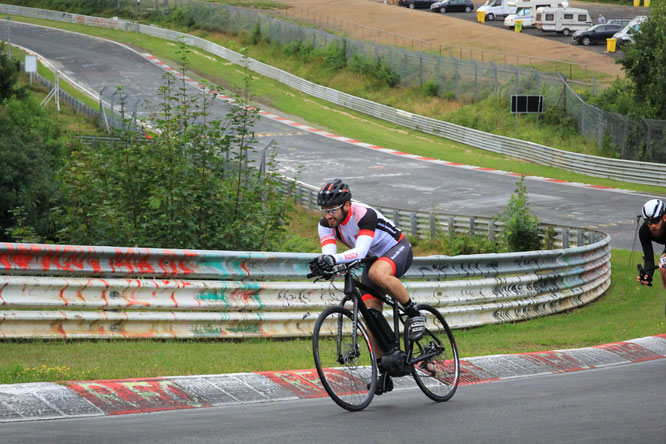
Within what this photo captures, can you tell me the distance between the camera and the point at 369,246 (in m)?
7.45

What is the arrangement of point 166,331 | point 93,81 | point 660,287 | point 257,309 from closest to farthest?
point 166,331, point 257,309, point 660,287, point 93,81

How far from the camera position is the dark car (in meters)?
71.6

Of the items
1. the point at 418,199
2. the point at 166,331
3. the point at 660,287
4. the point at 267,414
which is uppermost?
the point at 267,414

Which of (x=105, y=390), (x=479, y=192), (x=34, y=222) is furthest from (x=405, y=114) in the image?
(x=105, y=390)

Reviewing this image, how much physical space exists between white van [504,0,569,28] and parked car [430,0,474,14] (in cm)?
927

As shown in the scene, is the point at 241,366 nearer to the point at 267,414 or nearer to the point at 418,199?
the point at 267,414

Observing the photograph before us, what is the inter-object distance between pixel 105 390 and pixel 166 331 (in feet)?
10.6

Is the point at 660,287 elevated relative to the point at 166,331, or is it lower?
lower

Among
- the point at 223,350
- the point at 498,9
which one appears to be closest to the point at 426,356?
the point at 223,350

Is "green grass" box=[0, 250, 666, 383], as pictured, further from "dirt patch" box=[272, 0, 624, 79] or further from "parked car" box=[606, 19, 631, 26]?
"parked car" box=[606, 19, 631, 26]

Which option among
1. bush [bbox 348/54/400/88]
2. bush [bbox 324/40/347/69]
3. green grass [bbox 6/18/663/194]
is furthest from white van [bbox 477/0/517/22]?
bush [bbox 348/54/400/88]

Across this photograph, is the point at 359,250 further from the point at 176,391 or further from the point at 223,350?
the point at 223,350

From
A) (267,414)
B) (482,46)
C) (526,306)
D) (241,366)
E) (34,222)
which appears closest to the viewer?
(267,414)

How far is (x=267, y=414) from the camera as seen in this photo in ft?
22.7
